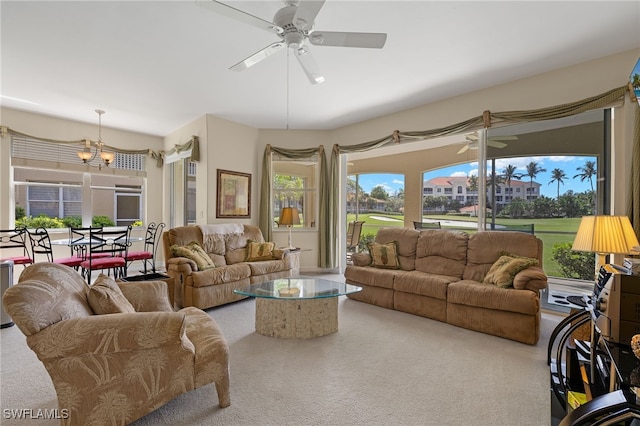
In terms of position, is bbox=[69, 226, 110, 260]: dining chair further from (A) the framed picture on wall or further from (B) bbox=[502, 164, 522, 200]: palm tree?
(B) bbox=[502, 164, 522, 200]: palm tree

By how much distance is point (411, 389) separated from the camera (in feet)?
6.73

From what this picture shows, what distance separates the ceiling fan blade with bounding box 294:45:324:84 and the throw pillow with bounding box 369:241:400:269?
2.47 meters

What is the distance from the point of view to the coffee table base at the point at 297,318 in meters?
2.90

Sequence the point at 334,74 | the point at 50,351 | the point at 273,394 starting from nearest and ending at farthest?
the point at 50,351 → the point at 273,394 → the point at 334,74

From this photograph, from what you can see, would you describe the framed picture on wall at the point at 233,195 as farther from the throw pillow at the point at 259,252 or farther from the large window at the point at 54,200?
the large window at the point at 54,200

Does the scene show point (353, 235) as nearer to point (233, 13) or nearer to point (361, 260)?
point (361, 260)

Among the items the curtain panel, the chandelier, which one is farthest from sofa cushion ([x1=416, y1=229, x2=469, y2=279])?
the chandelier

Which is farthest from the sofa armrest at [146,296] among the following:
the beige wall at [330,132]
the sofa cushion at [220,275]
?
the beige wall at [330,132]

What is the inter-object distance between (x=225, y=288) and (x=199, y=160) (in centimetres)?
A: 253

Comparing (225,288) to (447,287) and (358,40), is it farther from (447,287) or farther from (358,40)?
(358,40)

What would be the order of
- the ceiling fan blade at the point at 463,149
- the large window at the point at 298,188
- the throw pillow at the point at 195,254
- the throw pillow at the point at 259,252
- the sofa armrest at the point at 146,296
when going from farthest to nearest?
the large window at the point at 298,188
the ceiling fan blade at the point at 463,149
the throw pillow at the point at 259,252
the throw pillow at the point at 195,254
the sofa armrest at the point at 146,296

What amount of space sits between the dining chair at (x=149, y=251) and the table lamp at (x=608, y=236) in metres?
5.40

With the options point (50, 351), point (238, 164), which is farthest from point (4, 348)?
point (238, 164)

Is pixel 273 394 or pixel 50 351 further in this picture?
pixel 273 394
